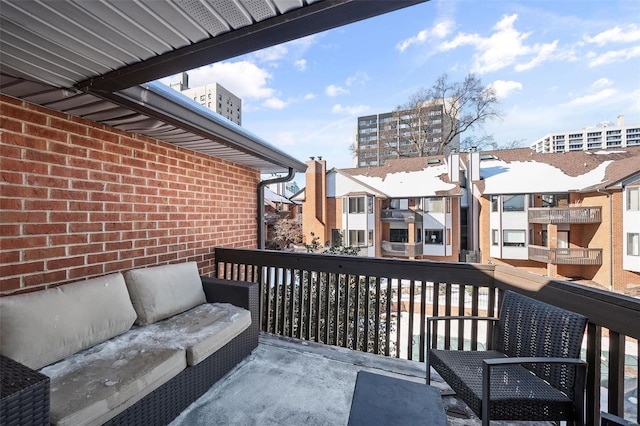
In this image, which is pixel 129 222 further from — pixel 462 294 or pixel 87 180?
pixel 462 294

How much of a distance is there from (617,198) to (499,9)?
1369 centimetres

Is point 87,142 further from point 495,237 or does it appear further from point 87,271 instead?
point 495,237

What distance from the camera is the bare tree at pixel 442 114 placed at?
1775cm

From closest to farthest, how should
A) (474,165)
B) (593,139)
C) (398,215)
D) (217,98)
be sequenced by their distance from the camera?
(217,98) → (593,139) → (474,165) → (398,215)

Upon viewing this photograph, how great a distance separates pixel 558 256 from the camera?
15.4 meters

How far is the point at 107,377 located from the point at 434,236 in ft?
62.1

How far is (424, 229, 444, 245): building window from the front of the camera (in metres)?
18.2

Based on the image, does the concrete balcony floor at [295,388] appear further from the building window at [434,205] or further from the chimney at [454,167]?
the chimney at [454,167]

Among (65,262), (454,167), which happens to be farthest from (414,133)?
(65,262)

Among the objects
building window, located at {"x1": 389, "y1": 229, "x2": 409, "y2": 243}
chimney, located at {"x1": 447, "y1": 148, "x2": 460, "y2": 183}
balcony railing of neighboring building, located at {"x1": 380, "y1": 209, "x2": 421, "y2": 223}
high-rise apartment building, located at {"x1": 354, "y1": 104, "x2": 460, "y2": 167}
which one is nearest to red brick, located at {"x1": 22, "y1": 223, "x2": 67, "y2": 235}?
balcony railing of neighboring building, located at {"x1": 380, "y1": 209, "x2": 421, "y2": 223}

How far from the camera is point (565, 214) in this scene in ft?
49.2

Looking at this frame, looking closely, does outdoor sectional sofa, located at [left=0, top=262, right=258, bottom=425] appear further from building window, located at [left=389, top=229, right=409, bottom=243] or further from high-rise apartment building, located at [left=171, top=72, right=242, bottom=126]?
building window, located at [left=389, top=229, right=409, bottom=243]

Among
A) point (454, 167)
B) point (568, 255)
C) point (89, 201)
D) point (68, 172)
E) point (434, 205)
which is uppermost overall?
point (454, 167)

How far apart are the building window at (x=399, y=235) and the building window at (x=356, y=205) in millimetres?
2766
